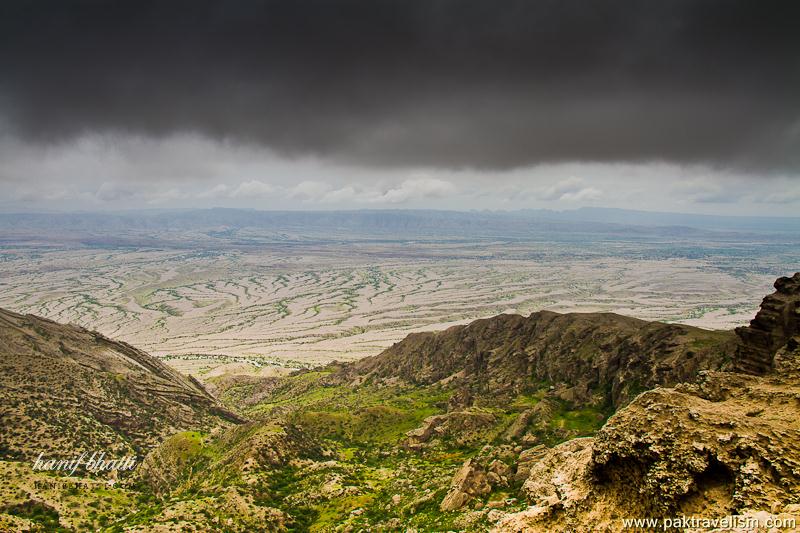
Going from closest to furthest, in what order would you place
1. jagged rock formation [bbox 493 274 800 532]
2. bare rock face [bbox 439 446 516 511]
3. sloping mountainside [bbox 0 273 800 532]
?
1. jagged rock formation [bbox 493 274 800 532]
2. sloping mountainside [bbox 0 273 800 532]
3. bare rock face [bbox 439 446 516 511]

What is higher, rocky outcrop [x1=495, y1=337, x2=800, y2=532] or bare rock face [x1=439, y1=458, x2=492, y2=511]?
rocky outcrop [x1=495, y1=337, x2=800, y2=532]

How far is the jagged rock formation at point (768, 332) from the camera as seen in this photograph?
3972cm

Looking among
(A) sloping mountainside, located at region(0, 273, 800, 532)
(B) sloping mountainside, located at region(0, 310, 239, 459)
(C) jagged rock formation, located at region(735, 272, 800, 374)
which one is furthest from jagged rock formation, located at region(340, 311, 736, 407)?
(B) sloping mountainside, located at region(0, 310, 239, 459)

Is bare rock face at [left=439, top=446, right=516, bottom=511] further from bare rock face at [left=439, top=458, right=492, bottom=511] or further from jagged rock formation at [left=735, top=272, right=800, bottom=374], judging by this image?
jagged rock formation at [left=735, top=272, right=800, bottom=374]

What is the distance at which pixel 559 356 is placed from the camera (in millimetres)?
86062

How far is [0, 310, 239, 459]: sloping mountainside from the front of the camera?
6109 centimetres

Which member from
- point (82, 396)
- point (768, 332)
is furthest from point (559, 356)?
point (82, 396)

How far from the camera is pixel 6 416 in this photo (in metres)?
60.7

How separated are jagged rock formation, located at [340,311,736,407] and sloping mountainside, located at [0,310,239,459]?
47.0 metres

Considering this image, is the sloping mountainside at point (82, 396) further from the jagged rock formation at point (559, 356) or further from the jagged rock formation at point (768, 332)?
the jagged rock formation at point (768, 332)

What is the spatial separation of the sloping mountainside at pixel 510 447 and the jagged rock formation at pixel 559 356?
0.37 metres

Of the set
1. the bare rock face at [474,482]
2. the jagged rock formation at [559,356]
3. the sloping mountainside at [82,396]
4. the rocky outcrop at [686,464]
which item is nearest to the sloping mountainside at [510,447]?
the rocky outcrop at [686,464]

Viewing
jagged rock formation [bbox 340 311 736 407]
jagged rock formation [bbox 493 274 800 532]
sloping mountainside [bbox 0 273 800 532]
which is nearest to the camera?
jagged rock formation [bbox 493 274 800 532]

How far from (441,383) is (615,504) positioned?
87788 mm
